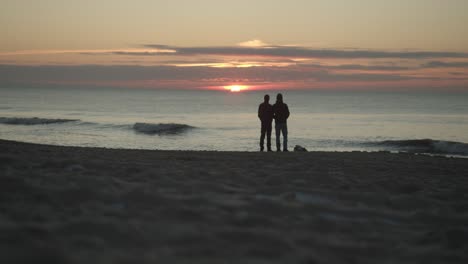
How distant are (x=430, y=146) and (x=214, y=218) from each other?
89.6 feet

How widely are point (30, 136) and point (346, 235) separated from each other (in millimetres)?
30184

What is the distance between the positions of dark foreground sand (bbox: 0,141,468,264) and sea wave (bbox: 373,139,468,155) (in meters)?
21.9

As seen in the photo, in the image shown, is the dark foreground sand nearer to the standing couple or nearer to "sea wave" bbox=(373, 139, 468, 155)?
the standing couple

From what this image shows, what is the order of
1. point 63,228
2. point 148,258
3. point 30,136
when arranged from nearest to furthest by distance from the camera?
point 148,258 → point 63,228 → point 30,136

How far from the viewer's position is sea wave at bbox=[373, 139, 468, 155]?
26.1 metres

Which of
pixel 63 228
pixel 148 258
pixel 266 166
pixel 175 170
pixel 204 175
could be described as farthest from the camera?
pixel 266 166

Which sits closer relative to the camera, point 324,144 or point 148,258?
point 148,258

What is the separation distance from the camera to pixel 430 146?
28078 millimetres

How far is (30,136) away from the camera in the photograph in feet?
98.5

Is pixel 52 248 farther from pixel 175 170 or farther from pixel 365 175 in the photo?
pixel 365 175

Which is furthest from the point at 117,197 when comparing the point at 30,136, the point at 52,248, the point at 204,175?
the point at 30,136

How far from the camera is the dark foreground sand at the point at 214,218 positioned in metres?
3.04

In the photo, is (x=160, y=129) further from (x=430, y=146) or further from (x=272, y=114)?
(x=272, y=114)

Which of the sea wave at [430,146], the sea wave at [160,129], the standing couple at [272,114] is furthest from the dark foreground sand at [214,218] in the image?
the sea wave at [160,129]
